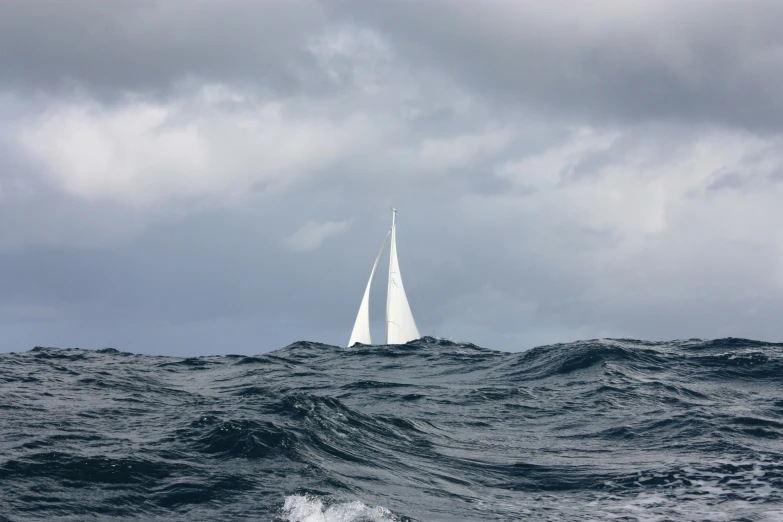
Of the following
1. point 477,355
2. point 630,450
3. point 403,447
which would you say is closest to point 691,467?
point 630,450

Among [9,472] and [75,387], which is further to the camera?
[75,387]

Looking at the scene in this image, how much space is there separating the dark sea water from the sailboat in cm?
2791

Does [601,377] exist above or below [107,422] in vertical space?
above

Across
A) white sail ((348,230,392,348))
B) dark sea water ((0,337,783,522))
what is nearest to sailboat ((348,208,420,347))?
white sail ((348,230,392,348))

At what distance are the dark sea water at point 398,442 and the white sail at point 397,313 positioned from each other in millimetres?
27780

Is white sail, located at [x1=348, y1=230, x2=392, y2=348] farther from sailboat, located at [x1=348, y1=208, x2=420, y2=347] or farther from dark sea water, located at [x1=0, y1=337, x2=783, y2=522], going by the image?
dark sea water, located at [x1=0, y1=337, x2=783, y2=522]

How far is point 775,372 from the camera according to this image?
2719cm

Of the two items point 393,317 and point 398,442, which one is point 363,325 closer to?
point 393,317

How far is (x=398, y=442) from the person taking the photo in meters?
18.4

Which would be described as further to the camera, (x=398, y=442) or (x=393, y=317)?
(x=393, y=317)

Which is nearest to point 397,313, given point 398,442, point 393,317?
point 393,317

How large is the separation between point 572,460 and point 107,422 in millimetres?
10977

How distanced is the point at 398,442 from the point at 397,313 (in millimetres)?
40534

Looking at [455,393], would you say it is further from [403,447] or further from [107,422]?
[107,422]
